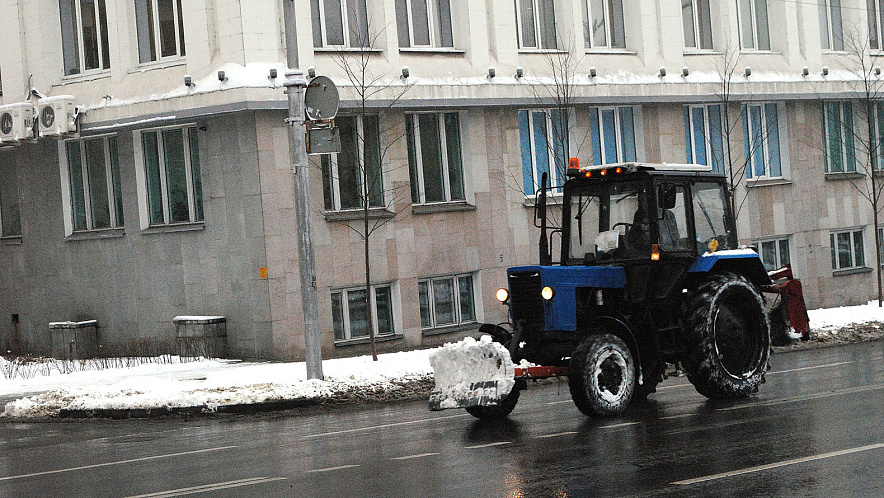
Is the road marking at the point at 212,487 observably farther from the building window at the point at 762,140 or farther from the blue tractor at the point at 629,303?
the building window at the point at 762,140

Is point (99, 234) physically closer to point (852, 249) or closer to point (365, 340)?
point (365, 340)

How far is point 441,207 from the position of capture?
25.1 m

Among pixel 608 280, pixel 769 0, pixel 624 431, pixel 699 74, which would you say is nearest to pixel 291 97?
pixel 608 280

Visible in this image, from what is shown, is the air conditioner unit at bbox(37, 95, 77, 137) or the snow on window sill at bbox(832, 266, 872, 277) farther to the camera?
the snow on window sill at bbox(832, 266, 872, 277)

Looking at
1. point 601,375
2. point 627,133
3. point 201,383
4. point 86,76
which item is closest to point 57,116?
point 86,76

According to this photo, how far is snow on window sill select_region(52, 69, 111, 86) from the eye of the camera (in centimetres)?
2527

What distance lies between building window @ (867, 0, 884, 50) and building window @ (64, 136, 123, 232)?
65.5 feet

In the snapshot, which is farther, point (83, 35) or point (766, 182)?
point (766, 182)

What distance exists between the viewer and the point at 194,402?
55.3 ft

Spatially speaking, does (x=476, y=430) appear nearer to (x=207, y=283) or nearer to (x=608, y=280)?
(x=608, y=280)

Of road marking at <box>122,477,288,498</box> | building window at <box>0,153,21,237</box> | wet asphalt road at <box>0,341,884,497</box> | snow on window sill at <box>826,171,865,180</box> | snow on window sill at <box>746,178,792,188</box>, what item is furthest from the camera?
snow on window sill at <box>826,171,865,180</box>

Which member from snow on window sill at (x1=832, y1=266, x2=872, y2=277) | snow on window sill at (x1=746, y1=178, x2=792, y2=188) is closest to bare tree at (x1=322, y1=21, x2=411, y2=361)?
snow on window sill at (x1=746, y1=178, x2=792, y2=188)

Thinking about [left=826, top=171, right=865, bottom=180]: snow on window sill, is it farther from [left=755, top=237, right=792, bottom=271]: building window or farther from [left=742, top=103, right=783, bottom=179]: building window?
[left=755, top=237, right=792, bottom=271]: building window

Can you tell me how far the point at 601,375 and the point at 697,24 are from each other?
713 inches
